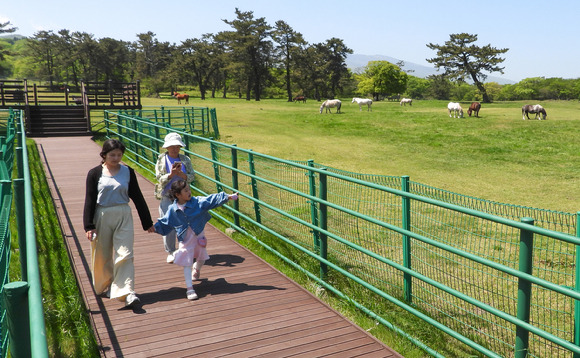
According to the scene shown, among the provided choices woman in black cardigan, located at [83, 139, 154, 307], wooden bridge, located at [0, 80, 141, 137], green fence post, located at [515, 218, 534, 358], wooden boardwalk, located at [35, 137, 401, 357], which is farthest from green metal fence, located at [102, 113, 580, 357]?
wooden bridge, located at [0, 80, 141, 137]

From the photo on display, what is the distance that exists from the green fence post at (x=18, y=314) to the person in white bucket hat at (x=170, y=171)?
13.6 ft

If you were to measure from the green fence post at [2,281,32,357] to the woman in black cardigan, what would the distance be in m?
3.17

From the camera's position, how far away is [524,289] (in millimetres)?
3578

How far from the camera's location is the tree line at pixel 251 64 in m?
65.7

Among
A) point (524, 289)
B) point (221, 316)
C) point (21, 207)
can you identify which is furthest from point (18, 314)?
point (221, 316)

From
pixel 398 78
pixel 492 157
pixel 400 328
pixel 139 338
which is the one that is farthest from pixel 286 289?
pixel 398 78

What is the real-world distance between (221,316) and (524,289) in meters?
2.73

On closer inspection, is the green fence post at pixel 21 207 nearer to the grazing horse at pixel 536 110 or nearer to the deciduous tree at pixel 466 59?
the grazing horse at pixel 536 110

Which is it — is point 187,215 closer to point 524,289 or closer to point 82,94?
point 524,289

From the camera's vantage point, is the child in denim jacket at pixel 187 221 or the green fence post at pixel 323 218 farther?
the green fence post at pixel 323 218

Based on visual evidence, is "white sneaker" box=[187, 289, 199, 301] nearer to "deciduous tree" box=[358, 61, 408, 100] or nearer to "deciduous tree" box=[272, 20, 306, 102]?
"deciduous tree" box=[272, 20, 306, 102]

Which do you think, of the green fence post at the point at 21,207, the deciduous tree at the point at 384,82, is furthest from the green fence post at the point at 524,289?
Answer: the deciduous tree at the point at 384,82

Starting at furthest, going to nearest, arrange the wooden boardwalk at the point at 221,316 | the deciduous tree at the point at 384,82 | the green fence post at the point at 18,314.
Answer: the deciduous tree at the point at 384,82, the wooden boardwalk at the point at 221,316, the green fence post at the point at 18,314

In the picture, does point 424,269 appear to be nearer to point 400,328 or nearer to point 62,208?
point 400,328
